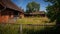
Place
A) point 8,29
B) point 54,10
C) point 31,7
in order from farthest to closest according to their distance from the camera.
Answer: point 31,7
point 8,29
point 54,10

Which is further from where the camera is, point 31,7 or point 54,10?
point 31,7

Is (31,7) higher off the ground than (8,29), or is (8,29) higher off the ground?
(31,7)

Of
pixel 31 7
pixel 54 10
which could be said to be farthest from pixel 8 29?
pixel 31 7

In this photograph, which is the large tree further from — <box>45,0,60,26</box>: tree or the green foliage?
the green foliage

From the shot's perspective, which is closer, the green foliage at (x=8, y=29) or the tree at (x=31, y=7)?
the green foliage at (x=8, y=29)

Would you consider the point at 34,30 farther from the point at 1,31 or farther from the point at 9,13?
the point at 9,13

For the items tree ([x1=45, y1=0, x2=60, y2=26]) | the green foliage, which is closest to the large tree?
tree ([x1=45, y1=0, x2=60, y2=26])

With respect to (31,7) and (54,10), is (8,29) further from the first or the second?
(31,7)

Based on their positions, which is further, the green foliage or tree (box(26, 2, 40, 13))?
tree (box(26, 2, 40, 13))

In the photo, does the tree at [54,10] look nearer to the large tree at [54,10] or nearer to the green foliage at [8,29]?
the large tree at [54,10]

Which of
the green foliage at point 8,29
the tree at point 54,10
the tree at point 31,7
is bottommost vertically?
the green foliage at point 8,29

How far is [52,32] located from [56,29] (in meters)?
0.37

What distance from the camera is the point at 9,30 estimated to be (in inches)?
425

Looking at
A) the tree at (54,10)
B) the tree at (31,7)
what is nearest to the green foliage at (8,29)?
the tree at (54,10)
